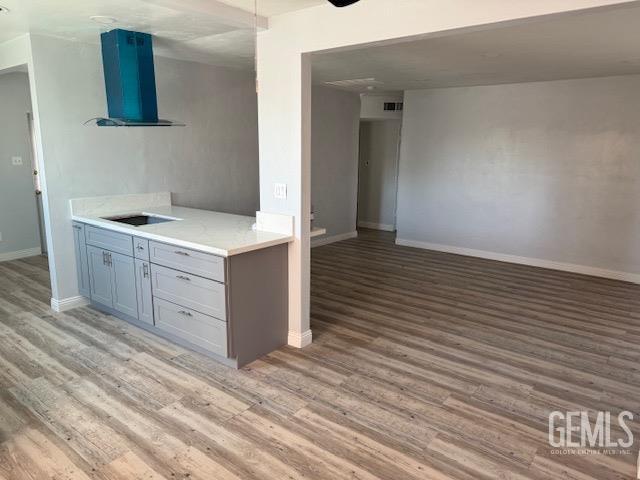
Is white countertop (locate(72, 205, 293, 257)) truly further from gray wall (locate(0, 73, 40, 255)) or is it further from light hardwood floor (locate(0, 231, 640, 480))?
gray wall (locate(0, 73, 40, 255))

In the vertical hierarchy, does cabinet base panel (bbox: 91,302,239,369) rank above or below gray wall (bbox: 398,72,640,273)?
below

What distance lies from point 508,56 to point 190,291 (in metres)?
3.61

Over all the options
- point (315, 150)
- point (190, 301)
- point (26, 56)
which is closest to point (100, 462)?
point (190, 301)

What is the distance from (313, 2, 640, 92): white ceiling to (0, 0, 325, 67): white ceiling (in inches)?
38.8

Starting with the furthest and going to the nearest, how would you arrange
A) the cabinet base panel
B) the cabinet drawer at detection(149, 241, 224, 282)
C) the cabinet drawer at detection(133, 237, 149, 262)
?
the cabinet drawer at detection(133, 237, 149, 262), the cabinet base panel, the cabinet drawer at detection(149, 241, 224, 282)

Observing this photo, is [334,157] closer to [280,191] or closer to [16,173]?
[280,191]

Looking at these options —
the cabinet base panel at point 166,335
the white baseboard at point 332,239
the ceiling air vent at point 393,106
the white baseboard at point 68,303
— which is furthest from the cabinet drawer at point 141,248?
the ceiling air vent at point 393,106

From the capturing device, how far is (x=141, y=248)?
3.48 m

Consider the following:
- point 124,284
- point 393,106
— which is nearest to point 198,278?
point 124,284

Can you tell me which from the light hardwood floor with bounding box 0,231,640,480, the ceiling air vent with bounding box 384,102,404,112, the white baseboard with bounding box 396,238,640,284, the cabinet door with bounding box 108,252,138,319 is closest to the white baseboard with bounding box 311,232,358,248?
the white baseboard with bounding box 396,238,640,284

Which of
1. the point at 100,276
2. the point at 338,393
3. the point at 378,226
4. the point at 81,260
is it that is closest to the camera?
the point at 338,393

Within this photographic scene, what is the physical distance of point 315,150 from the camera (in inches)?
263

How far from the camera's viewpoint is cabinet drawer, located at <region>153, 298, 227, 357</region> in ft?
10.1

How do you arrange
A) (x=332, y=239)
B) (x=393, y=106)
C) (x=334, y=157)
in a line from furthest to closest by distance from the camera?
(x=393, y=106) → (x=332, y=239) → (x=334, y=157)
